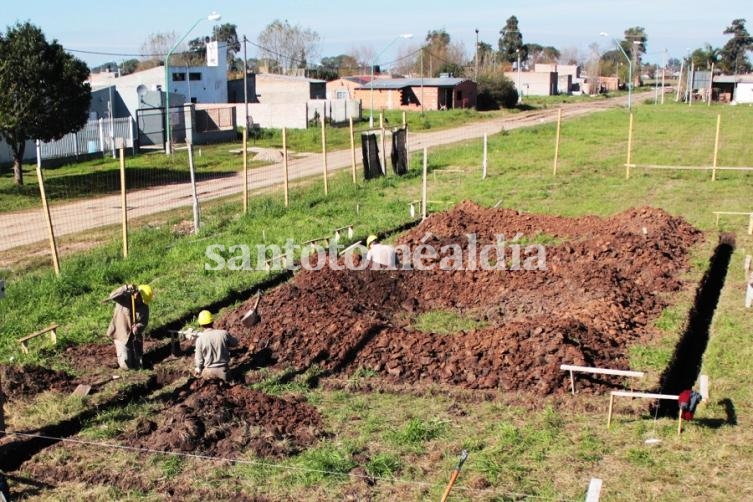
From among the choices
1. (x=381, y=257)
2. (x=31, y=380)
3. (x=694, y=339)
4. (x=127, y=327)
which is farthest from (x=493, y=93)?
(x=31, y=380)

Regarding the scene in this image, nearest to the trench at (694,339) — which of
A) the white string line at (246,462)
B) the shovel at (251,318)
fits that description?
the white string line at (246,462)

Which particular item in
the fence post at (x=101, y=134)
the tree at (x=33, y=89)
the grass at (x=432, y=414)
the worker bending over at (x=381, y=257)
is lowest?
the grass at (x=432, y=414)

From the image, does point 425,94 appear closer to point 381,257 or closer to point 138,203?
point 138,203

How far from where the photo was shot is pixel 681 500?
783 centimetres

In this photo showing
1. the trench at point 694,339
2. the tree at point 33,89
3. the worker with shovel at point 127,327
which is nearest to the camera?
the trench at point 694,339

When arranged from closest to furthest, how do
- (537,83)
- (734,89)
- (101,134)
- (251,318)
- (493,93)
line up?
(251,318) < (101,134) < (493,93) < (734,89) < (537,83)

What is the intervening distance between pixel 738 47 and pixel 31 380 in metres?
168

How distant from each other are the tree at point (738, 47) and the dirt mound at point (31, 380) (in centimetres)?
15108

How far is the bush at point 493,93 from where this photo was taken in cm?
6912

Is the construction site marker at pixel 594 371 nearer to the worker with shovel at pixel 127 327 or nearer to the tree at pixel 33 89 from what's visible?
the worker with shovel at pixel 127 327

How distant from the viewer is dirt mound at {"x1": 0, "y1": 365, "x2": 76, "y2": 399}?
33.9 feet

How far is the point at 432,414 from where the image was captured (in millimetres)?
9852

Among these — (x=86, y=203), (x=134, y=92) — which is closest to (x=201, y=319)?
(x=86, y=203)

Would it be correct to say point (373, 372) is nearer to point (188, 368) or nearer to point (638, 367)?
point (188, 368)
